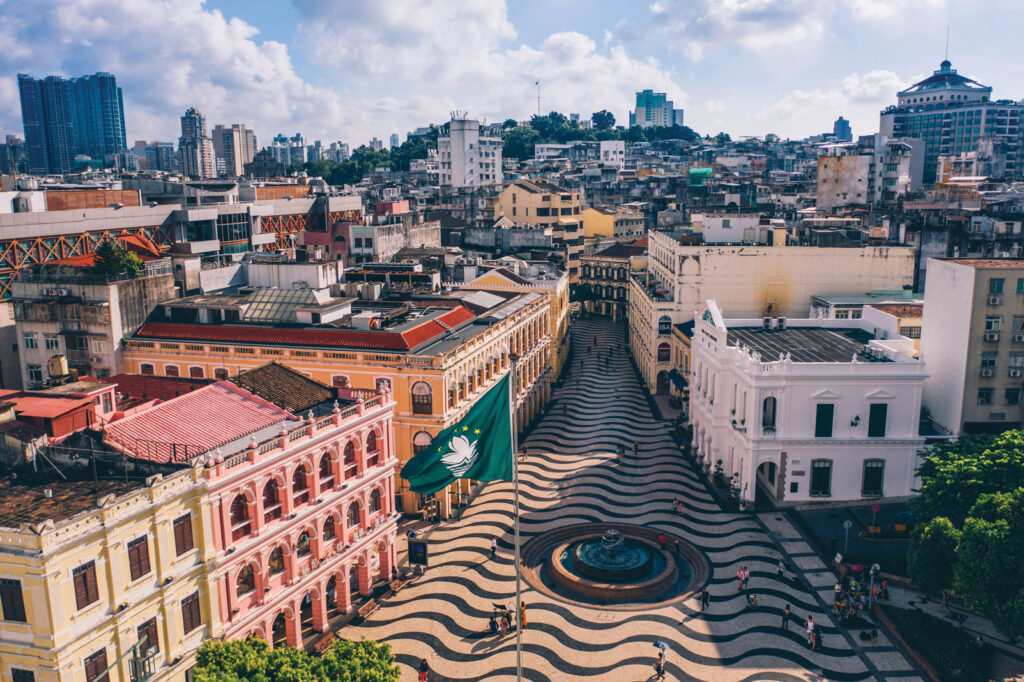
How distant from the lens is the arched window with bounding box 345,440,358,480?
1719 inches

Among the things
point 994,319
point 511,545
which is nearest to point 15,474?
point 511,545

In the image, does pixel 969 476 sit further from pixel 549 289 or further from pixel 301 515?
pixel 549 289

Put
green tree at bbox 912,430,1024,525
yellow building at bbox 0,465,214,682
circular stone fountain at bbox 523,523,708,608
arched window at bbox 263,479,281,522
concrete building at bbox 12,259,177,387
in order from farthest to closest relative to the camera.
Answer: concrete building at bbox 12,259,177,387 → circular stone fountain at bbox 523,523,708,608 → green tree at bbox 912,430,1024,525 → arched window at bbox 263,479,281,522 → yellow building at bbox 0,465,214,682

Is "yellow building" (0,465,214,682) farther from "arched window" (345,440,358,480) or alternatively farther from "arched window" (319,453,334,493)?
"arched window" (345,440,358,480)

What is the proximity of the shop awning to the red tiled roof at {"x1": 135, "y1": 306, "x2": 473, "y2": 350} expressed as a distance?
27827mm

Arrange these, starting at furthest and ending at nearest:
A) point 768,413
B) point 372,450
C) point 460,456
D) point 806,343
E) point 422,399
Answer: point 806,343 → point 768,413 → point 422,399 → point 372,450 → point 460,456

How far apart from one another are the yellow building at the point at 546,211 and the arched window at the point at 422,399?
81141 mm

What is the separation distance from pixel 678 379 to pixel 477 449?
169 feet

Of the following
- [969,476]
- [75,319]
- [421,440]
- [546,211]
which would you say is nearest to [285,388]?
[421,440]

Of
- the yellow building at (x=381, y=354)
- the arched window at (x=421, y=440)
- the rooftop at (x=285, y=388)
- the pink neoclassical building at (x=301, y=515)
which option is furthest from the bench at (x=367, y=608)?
the arched window at (x=421, y=440)

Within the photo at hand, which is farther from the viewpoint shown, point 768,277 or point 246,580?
point 768,277

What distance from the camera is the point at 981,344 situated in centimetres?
5372

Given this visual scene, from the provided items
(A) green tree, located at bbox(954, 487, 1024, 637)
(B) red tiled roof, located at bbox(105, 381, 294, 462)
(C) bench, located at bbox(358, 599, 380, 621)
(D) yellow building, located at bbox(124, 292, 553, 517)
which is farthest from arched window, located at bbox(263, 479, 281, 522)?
(A) green tree, located at bbox(954, 487, 1024, 637)

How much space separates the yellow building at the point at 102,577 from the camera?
2647 centimetres
